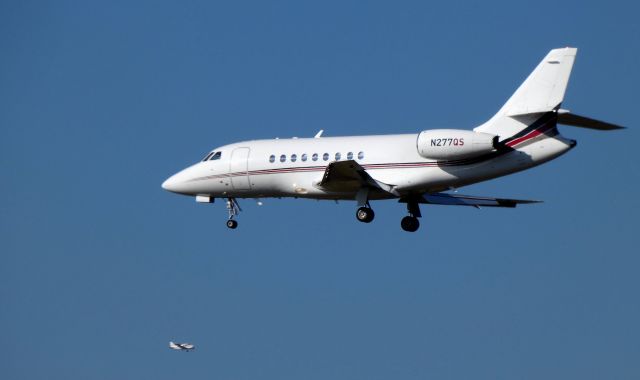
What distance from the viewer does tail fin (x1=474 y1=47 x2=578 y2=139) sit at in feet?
135

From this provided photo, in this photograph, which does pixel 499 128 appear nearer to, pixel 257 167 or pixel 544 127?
pixel 544 127

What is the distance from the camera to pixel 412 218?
4566 cm

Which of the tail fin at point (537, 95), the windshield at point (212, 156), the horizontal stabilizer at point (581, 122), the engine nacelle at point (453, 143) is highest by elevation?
the tail fin at point (537, 95)

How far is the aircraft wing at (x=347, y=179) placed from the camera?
42250 mm

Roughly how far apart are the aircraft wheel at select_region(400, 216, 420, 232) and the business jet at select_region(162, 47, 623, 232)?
0.03 meters

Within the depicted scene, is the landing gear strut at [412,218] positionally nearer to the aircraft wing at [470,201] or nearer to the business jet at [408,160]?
the business jet at [408,160]

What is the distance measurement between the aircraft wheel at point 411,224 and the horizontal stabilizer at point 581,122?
21.2 feet

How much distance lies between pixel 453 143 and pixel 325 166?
489 cm

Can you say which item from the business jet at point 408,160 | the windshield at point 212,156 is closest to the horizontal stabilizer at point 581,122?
the business jet at point 408,160

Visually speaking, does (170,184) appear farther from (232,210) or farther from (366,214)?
(366,214)

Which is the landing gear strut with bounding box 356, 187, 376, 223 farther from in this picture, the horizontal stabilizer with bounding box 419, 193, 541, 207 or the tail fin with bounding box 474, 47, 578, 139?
the tail fin with bounding box 474, 47, 578, 139

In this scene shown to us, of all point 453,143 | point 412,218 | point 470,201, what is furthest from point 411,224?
point 453,143

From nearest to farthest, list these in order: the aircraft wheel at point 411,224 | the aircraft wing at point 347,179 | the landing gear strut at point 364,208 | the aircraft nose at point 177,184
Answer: the aircraft wing at point 347,179, the landing gear strut at point 364,208, the aircraft wheel at point 411,224, the aircraft nose at point 177,184

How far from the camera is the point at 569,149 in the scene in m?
40.8
